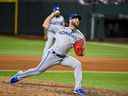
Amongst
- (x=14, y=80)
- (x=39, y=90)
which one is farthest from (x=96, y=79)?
Result: (x=39, y=90)

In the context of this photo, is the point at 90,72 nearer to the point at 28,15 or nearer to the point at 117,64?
the point at 117,64

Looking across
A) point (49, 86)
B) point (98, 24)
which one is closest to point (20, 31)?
point (98, 24)

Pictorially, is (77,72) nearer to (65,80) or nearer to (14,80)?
(14,80)

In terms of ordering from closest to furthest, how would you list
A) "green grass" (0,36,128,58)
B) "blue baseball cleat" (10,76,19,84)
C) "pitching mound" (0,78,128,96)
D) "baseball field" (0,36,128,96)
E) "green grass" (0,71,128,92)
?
1. "pitching mound" (0,78,128,96)
2. "baseball field" (0,36,128,96)
3. "blue baseball cleat" (10,76,19,84)
4. "green grass" (0,71,128,92)
5. "green grass" (0,36,128,58)

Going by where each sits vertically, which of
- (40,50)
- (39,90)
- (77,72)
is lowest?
(40,50)

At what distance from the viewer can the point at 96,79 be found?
12844mm

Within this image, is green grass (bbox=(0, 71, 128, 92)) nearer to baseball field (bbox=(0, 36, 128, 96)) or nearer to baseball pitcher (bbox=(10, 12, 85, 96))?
baseball field (bbox=(0, 36, 128, 96))

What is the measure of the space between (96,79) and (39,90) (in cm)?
319

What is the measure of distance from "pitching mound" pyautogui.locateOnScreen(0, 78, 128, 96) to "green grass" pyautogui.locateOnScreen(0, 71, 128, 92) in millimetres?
774

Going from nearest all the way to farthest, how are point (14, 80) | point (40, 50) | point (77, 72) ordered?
point (77, 72) → point (14, 80) → point (40, 50)

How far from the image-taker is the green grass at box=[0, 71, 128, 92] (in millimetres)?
11594

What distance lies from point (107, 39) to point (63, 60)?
23810mm

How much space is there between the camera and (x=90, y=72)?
47.7ft

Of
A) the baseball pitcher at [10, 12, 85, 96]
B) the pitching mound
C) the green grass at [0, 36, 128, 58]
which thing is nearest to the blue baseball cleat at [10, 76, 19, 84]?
the pitching mound
